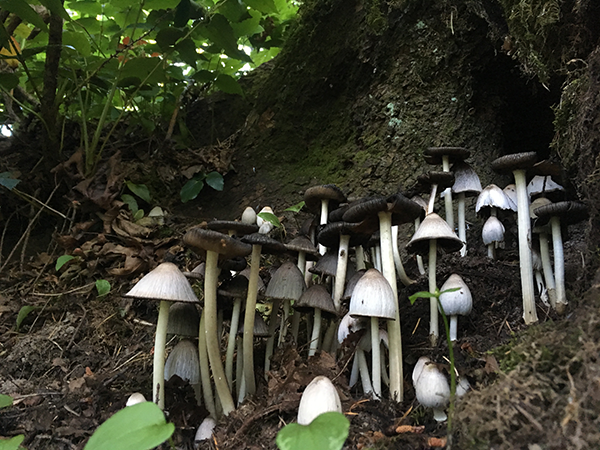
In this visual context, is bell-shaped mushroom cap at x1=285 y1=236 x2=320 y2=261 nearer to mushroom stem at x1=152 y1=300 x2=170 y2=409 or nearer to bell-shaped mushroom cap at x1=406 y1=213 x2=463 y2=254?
bell-shaped mushroom cap at x1=406 y1=213 x2=463 y2=254

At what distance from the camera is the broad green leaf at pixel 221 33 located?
3.33 m

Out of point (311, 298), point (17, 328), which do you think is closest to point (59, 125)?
point (17, 328)

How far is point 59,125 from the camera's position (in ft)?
13.1

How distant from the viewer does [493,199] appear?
2.78 metres

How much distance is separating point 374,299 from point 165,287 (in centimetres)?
90

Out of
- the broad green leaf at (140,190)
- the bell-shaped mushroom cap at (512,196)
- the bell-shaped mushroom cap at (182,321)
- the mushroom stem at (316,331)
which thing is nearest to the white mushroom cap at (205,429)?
the bell-shaped mushroom cap at (182,321)

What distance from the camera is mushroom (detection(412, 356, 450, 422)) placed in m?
1.66

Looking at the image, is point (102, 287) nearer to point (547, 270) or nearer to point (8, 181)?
point (8, 181)

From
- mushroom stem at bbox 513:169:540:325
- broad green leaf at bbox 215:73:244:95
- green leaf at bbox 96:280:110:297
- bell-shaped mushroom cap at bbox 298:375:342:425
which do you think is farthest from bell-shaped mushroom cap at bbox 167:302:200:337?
broad green leaf at bbox 215:73:244:95

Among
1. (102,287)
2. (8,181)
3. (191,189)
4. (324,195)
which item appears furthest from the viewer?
(191,189)

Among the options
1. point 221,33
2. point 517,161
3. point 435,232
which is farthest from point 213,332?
point 221,33

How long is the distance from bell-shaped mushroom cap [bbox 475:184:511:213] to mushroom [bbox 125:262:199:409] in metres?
1.93

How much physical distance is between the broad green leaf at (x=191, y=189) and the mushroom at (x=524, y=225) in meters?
2.67

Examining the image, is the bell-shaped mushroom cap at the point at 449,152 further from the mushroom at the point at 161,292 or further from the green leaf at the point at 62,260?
the green leaf at the point at 62,260
